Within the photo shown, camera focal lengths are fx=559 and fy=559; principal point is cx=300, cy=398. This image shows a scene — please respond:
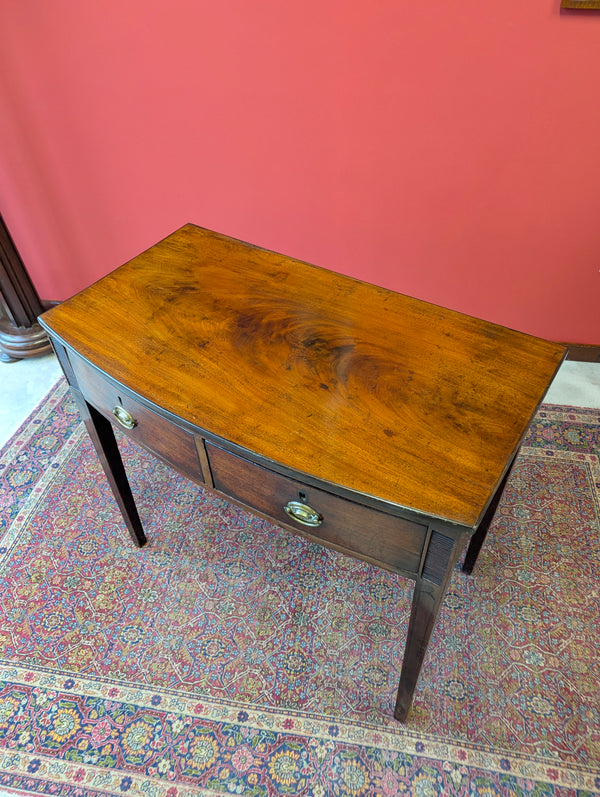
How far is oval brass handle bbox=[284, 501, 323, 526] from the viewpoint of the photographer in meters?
1.14

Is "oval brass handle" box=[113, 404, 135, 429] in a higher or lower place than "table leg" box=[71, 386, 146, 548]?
higher

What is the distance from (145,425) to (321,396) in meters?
0.43

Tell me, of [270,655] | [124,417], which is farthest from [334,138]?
[270,655]

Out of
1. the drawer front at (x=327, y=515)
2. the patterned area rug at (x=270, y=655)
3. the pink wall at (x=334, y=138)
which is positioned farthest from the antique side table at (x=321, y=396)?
the pink wall at (x=334, y=138)

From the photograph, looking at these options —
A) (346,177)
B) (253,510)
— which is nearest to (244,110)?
(346,177)

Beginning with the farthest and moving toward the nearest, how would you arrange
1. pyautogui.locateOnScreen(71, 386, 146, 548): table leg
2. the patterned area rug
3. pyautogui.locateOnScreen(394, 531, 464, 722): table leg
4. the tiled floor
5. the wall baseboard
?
the wall baseboard
the tiled floor
pyautogui.locateOnScreen(71, 386, 146, 548): table leg
the patterned area rug
pyautogui.locateOnScreen(394, 531, 464, 722): table leg

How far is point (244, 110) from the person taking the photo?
6.93ft

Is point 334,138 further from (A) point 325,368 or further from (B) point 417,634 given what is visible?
(B) point 417,634

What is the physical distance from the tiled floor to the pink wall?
177 mm

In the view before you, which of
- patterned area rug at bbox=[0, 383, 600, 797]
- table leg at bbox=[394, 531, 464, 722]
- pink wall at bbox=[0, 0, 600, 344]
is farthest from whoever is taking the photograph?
pink wall at bbox=[0, 0, 600, 344]

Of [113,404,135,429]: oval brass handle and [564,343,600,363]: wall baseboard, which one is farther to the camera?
[564,343,600,363]: wall baseboard

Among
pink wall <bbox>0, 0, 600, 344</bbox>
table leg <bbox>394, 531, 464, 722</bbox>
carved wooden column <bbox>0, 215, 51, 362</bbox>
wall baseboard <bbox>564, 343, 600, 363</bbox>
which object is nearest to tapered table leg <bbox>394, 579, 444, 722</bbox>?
table leg <bbox>394, 531, 464, 722</bbox>

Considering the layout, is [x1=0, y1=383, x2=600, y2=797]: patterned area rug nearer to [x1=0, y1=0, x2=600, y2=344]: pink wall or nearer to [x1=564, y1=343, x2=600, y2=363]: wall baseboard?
[x1=564, y1=343, x2=600, y2=363]: wall baseboard

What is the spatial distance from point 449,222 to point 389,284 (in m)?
0.38
